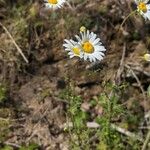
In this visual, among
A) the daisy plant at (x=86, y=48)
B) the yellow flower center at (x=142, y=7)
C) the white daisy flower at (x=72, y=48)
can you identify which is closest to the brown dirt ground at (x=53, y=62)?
the yellow flower center at (x=142, y=7)

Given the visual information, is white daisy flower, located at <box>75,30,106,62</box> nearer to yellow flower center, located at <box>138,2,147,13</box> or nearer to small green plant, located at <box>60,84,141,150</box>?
small green plant, located at <box>60,84,141,150</box>

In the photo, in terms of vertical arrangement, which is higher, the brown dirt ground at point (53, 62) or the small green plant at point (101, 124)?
the brown dirt ground at point (53, 62)

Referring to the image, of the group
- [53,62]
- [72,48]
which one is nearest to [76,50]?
[72,48]

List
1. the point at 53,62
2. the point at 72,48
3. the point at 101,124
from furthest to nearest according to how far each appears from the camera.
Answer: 1. the point at 53,62
2. the point at 101,124
3. the point at 72,48

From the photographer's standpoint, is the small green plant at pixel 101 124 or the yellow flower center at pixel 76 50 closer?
the yellow flower center at pixel 76 50

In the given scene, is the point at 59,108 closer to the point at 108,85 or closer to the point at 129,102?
the point at 129,102

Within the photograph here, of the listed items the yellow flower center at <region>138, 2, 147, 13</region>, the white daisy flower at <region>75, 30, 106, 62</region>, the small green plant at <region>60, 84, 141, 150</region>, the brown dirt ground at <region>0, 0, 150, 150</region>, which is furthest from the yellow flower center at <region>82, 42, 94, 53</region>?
the brown dirt ground at <region>0, 0, 150, 150</region>

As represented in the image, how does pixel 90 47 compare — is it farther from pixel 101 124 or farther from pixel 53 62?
pixel 53 62

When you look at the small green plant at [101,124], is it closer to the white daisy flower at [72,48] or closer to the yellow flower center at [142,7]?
the white daisy flower at [72,48]
